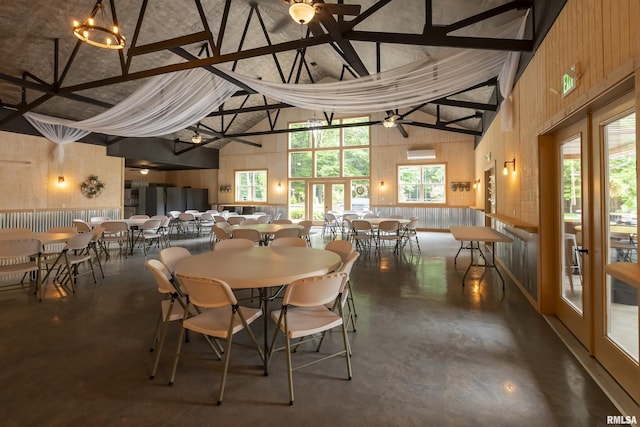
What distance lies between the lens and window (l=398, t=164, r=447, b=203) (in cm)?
1180

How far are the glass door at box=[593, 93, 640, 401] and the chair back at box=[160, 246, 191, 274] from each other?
324 centimetres

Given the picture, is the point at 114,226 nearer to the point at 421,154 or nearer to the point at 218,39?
the point at 218,39

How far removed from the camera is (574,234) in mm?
2865

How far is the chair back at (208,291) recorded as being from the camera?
1938 millimetres

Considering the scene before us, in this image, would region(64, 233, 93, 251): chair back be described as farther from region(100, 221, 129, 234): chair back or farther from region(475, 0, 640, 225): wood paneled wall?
region(475, 0, 640, 225): wood paneled wall

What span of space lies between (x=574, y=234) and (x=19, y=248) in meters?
6.20

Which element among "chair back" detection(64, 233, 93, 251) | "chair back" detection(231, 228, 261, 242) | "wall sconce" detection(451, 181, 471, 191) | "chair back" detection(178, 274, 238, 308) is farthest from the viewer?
"wall sconce" detection(451, 181, 471, 191)

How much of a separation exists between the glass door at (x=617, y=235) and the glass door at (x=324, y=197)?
10940 millimetres

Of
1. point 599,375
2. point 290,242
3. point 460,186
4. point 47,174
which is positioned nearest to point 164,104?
point 290,242

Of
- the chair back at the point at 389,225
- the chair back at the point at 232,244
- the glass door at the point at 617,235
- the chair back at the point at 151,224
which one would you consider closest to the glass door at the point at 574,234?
the glass door at the point at 617,235

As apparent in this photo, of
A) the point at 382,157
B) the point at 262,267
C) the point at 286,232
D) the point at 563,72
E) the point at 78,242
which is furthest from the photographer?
the point at 382,157

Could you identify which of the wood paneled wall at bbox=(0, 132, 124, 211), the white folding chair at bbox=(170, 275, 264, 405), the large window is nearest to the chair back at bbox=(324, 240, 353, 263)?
the white folding chair at bbox=(170, 275, 264, 405)

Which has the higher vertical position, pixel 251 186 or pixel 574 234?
pixel 251 186

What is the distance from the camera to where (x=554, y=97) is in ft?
9.53
